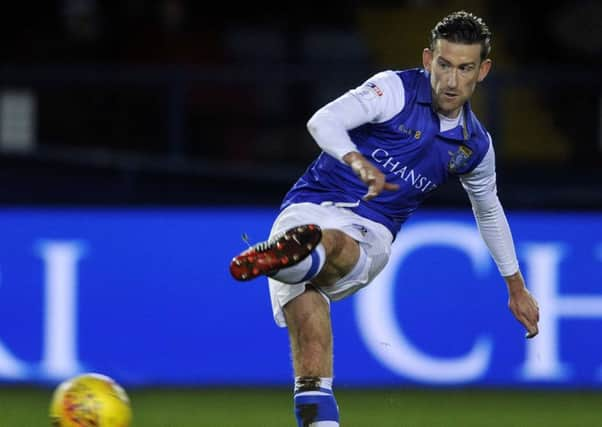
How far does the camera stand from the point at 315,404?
5.62 m

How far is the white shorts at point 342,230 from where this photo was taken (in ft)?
19.1

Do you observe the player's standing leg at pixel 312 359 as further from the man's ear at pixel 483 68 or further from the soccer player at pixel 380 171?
the man's ear at pixel 483 68

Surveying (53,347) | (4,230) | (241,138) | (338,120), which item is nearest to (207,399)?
(53,347)

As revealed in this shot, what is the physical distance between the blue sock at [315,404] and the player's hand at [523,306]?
0.95 meters

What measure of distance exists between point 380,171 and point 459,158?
0.49m

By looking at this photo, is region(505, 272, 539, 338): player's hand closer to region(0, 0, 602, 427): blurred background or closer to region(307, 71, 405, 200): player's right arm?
region(307, 71, 405, 200): player's right arm

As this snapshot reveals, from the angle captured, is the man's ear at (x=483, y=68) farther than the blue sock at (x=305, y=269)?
Yes

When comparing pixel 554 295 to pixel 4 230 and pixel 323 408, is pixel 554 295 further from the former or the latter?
A: pixel 323 408

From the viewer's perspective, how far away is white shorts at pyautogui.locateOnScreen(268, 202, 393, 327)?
5.83 metres

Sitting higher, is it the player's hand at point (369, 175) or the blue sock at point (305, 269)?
the player's hand at point (369, 175)

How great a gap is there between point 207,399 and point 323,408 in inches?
138

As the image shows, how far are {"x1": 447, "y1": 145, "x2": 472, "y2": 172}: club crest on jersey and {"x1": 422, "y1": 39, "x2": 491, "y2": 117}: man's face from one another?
190mm

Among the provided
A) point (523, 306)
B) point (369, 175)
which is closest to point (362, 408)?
point (523, 306)

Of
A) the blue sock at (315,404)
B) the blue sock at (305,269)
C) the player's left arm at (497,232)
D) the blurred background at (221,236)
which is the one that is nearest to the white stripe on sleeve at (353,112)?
the blue sock at (305,269)
